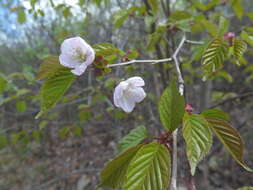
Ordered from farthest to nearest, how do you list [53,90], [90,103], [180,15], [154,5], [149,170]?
[90,103] < [180,15] < [154,5] < [53,90] < [149,170]

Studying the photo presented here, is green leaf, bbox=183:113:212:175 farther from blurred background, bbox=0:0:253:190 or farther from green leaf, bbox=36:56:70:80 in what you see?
blurred background, bbox=0:0:253:190

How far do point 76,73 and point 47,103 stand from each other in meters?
0.12

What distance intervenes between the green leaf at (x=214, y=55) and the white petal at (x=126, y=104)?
0.96 feet

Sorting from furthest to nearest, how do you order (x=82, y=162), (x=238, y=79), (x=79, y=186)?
(x=238, y=79) → (x=82, y=162) → (x=79, y=186)

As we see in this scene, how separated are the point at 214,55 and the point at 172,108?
0.35 meters

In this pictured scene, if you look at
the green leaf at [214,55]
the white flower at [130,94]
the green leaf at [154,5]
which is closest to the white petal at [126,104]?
the white flower at [130,94]

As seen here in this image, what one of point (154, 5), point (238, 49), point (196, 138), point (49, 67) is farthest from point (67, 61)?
point (154, 5)

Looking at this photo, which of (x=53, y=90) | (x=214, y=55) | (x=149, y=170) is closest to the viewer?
(x=149, y=170)

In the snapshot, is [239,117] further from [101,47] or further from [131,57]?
[101,47]

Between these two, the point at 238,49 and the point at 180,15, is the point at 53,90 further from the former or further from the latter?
the point at 180,15

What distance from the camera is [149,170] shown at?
1.77 ft

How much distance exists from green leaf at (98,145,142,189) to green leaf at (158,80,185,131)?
0.32 feet

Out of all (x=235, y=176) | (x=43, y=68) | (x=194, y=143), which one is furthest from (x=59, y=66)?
(x=235, y=176)

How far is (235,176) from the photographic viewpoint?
100 inches
